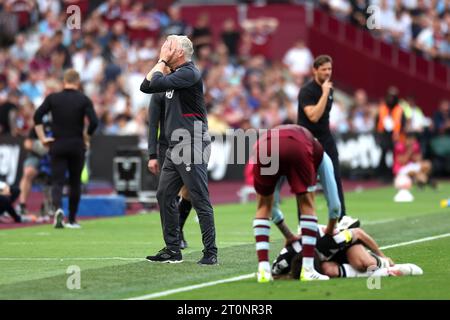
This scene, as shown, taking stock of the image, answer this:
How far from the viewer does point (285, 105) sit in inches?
1383

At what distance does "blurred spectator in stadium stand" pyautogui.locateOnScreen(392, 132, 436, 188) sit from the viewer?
30312mm

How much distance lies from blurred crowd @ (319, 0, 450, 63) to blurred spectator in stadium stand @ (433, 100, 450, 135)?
146 inches

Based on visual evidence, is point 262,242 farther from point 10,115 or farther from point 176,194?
point 10,115

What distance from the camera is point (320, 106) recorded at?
16.6 metres

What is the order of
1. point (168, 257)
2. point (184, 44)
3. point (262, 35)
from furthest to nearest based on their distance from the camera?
point (262, 35)
point (168, 257)
point (184, 44)

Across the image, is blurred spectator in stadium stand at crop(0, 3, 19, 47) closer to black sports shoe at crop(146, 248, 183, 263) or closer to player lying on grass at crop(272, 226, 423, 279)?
black sports shoe at crop(146, 248, 183, 263)

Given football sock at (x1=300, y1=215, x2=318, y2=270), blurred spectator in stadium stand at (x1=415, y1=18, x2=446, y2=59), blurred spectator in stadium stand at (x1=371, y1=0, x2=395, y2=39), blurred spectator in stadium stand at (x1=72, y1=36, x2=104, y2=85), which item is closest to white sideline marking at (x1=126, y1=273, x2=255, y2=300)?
football sock at (x1=300, y1=215, x2=318, y2=270)

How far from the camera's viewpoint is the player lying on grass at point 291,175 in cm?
1223

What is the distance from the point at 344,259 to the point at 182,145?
248cm

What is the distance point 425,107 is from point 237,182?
9.18 meters

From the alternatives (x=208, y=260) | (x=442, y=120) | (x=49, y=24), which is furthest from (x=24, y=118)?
(x=208, y=260)

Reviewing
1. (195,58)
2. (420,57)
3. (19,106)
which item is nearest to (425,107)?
(420,57)

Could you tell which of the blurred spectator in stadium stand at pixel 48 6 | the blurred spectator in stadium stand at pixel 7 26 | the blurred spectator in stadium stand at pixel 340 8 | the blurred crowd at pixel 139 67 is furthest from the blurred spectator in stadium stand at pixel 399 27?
the blurred spectator in stadium stand at pixel 7 26

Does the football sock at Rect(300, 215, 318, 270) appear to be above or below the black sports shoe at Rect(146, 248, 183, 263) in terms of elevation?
above
